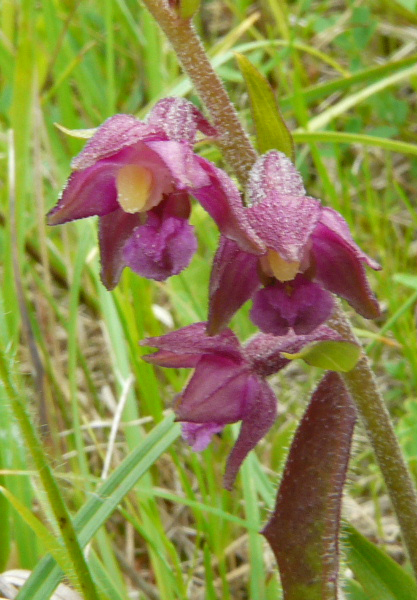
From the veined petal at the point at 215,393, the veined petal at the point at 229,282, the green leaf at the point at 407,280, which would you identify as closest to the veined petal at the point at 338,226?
the veined petal at the point at 229,282

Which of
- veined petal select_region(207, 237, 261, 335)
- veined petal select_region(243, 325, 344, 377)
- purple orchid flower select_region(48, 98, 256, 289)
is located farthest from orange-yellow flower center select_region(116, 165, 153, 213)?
veined petal select_region(243, 325, 344, 377)

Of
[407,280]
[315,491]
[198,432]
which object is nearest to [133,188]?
[198,432]

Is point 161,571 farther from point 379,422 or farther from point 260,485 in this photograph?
point 379,422

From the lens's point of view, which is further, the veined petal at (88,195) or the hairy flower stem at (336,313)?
the hairy flower stem at (336,313)

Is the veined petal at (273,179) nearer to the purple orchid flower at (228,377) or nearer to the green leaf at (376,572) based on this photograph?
the purple orchid flower at (228,377)

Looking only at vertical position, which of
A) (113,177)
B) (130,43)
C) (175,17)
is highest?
(130,43)

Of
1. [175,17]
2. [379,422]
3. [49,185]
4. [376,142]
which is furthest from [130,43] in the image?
[379,422]

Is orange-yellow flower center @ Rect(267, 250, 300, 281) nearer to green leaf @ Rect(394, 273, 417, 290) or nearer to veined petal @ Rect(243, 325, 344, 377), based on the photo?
veined petal @ Rect(243, 325, 344, 377)
